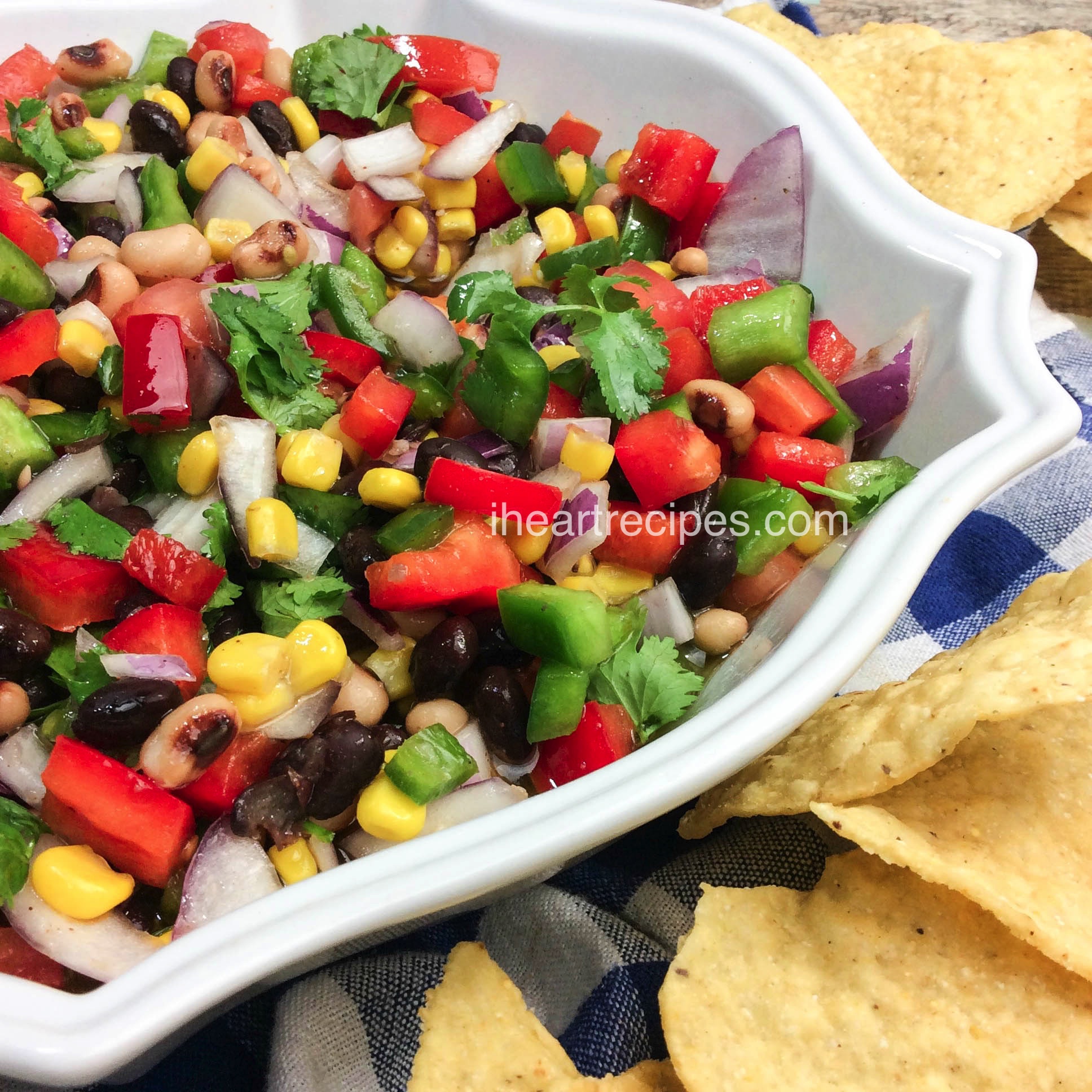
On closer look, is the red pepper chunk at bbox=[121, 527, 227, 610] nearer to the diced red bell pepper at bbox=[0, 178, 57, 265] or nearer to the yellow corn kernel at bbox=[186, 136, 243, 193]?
the diced red bell pepper at bbox=[0, 178, 57, 265]

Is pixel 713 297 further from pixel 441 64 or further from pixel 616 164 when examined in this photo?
pixel 441 64

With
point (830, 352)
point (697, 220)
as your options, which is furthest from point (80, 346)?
point (830, 352)

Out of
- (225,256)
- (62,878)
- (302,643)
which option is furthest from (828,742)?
(225,256)

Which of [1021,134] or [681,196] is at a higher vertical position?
[1021,134]

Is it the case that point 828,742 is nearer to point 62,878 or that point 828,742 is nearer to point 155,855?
point 155,855

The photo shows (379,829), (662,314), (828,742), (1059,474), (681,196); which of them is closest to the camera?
(379,829)

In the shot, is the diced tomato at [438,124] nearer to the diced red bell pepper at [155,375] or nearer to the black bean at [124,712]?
the diced red bell pepper at [155,375]
